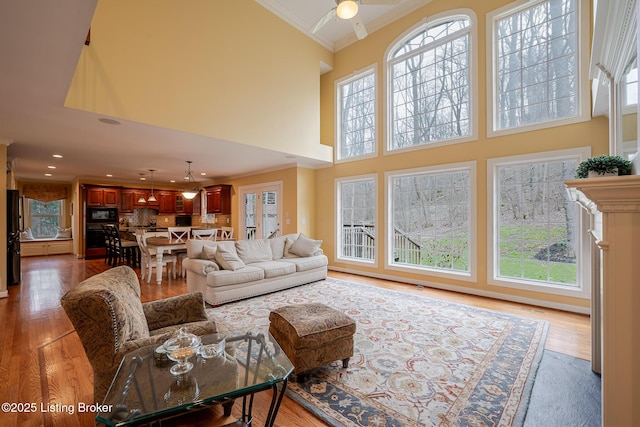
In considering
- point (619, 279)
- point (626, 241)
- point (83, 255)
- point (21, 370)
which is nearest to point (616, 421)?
point (619, 279)

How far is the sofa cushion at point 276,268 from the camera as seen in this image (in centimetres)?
453

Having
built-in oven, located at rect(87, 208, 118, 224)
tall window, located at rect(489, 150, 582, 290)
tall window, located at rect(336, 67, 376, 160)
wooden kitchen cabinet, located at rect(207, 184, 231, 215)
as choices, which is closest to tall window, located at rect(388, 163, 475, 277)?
tall window, located at rect(489, 150, 582, 290)

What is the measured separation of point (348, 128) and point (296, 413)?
236 inches

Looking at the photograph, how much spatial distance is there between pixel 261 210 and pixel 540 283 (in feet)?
20.6

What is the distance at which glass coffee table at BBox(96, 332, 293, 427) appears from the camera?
111cm

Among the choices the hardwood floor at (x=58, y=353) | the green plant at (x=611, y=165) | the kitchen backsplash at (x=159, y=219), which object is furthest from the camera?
the kitchen backsplash at (x=159, y=219)

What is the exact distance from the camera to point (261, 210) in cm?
777

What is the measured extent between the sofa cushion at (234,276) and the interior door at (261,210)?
2570mm

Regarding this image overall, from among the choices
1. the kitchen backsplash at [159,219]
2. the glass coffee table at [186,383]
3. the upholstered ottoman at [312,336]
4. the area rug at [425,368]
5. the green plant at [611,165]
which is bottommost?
the area rug at [425,368]

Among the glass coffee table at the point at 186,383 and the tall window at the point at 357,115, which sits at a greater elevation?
the tall window at the point at 357,115

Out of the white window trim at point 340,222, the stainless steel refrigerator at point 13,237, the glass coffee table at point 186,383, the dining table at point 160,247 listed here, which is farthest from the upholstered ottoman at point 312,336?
the stainless steel refrigerator at point 13,237

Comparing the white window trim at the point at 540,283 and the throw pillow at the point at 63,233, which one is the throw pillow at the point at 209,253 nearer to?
the white window trim at the point at 540,283

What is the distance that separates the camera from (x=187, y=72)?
13.6ft

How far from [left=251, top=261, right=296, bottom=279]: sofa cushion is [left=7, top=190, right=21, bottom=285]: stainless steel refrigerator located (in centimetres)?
439
